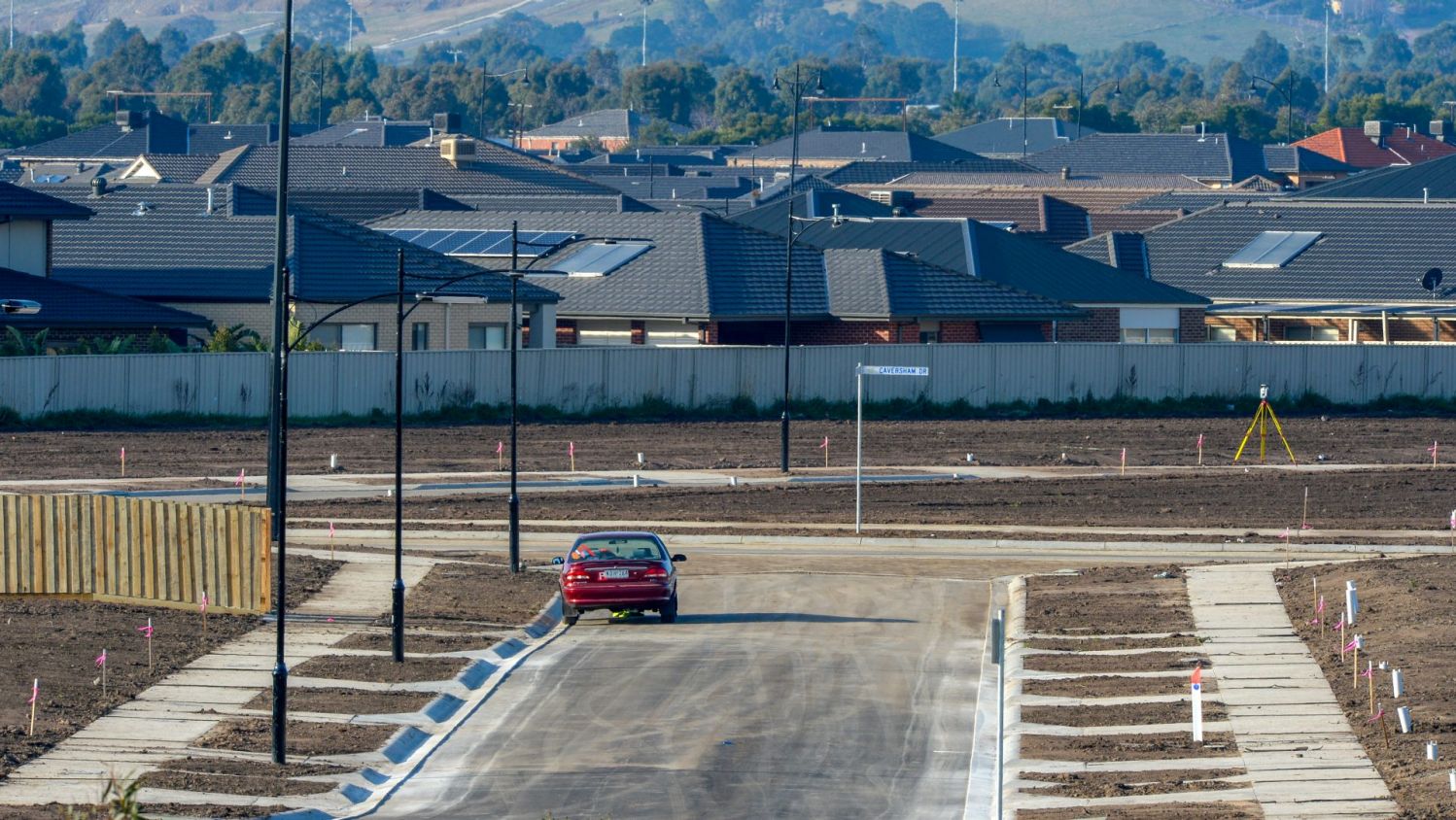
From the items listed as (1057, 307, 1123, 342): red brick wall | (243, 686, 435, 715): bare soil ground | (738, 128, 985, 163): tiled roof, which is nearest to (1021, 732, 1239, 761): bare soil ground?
(243, 686, 435, 715): bare soil ground

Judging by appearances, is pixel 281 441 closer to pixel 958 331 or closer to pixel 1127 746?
pixel 1127 746

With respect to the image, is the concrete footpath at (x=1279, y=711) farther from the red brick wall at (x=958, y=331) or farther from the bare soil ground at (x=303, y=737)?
the red brick wall at (x=958, y=331)

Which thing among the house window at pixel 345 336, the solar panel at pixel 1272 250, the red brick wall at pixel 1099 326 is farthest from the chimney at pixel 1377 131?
the house window at pixel 345 336

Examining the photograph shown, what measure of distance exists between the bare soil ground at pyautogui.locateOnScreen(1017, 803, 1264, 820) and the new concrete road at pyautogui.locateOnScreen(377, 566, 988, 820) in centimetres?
97

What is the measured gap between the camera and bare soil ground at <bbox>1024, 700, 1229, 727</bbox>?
84.4 feet

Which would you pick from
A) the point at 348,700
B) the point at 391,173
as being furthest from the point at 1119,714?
the point at 391,173

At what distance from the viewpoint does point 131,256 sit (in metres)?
69.4

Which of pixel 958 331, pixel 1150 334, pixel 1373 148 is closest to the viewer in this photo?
pixel 958 331

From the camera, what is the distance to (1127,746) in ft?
79.9

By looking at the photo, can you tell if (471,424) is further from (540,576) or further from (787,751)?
(787,751)

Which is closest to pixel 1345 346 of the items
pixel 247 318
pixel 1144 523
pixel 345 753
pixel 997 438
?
pixel 997 438

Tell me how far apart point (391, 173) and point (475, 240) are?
32363mm

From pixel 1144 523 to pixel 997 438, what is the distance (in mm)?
15506

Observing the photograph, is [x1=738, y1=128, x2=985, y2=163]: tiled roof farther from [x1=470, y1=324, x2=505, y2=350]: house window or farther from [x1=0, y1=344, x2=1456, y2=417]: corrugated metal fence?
[x1=470, y1=324, x2=505, y2=350]: house window
